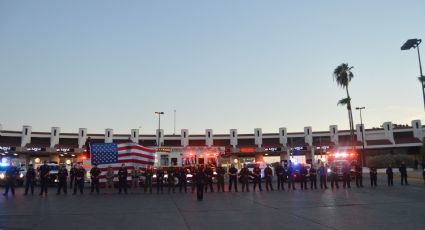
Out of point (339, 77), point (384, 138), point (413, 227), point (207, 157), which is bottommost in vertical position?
point (413, 227)

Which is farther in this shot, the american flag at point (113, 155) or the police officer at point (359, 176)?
the police officer at point (359, 176)

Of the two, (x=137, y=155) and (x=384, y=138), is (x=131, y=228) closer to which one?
(x=137, y=155)

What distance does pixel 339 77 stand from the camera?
6306 cm

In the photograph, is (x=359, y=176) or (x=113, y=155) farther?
(x=359, y=176)

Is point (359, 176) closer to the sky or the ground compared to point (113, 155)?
closer to the ground

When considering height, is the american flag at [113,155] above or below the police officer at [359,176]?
above

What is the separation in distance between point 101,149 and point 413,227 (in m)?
19.6

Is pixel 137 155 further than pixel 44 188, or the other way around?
pixel 137 155

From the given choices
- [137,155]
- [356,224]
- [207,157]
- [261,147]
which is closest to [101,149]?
[137,155]

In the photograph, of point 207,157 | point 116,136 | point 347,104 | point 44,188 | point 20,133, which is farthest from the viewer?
point 116,136

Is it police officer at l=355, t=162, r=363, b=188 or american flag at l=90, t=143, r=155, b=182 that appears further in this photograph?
police officer at l=355, t=162, r=363, b=188

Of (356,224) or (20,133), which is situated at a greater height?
(20,133)

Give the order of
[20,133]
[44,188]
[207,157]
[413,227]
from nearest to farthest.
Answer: [413,227]
[44,188]
[207,157]
[20,133]

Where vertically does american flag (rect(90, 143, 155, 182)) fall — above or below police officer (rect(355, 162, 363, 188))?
above
